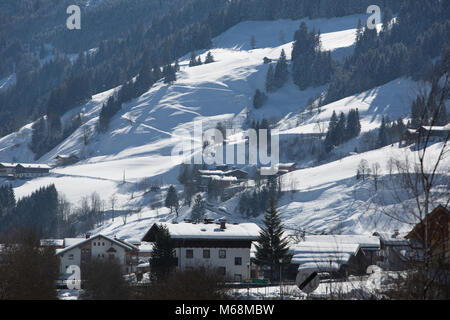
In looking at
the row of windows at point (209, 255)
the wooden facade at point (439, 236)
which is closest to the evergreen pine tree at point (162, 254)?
the row of windows at point (209, 255)

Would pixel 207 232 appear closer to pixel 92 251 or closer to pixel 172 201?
pixel 92 251

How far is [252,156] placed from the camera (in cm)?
16425

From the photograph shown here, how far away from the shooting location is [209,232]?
62.3 metres

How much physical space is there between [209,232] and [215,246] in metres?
1.28

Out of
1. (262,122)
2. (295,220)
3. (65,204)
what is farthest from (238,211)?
(262,122)

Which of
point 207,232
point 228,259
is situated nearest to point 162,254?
point 207,232

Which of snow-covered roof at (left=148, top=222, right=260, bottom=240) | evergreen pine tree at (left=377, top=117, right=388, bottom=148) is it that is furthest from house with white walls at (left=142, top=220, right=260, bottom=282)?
evergreen pine tree at (left=377, top=117, right=388, bottom=148)

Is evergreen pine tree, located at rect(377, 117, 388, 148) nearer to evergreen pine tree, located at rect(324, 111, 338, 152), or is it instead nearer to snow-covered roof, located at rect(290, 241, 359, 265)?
evergreen pine tree, located at rect(324, 111, 338, 152)

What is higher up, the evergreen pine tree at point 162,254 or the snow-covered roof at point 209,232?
the evergreen pine tree at point 162,254

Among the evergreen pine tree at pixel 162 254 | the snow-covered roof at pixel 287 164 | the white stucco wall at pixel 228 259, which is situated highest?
the evergreen pine tree at pixel 162 254

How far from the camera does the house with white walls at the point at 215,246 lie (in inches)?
2372

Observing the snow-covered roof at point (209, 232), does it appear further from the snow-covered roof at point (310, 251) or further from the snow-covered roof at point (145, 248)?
the snow-covered roof at point (145, 248)

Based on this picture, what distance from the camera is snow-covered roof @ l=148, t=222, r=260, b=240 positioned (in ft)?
201

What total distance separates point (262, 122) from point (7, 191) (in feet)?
205
